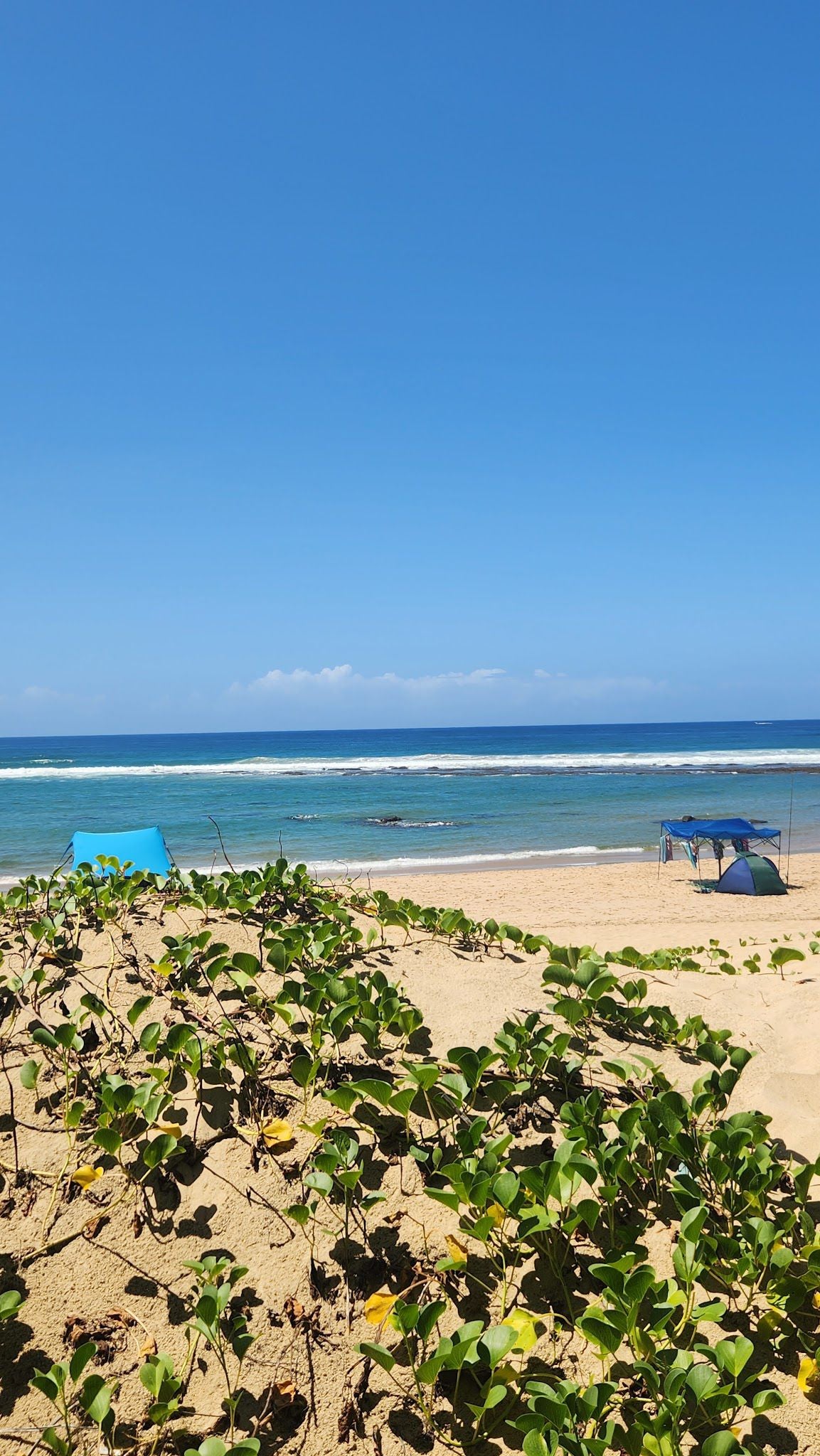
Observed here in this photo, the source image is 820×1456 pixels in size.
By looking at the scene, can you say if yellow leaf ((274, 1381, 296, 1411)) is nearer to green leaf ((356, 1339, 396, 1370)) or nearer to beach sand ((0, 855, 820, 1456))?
beach sand ((0, 855, 820, 1456))

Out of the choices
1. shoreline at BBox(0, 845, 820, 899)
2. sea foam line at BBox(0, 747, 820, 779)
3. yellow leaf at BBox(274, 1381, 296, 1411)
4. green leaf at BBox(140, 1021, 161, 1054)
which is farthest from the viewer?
sea foam line at BBox(0, 747, 820, 779)

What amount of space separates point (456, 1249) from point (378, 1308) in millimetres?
263

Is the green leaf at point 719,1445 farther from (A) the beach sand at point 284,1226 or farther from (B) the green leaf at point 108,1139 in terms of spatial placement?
(B) the green leaf at point 108,1139

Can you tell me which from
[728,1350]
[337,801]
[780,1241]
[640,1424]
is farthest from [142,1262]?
[337,801]

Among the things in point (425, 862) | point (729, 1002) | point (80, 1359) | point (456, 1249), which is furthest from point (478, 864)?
point (80, 1359)

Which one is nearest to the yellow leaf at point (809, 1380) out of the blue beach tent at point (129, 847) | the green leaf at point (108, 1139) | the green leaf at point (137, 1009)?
the green leaf at point (108, 1139)

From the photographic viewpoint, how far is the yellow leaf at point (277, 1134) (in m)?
2.71

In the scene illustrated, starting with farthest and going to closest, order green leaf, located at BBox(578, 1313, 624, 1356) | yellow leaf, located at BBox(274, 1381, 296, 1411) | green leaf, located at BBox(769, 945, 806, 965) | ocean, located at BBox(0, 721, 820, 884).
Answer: ocean, located at BBox(0, 721, 820, 884), green leaf, located at BBox(769, 945, 806, 965), yellow leaf, located at BBox(274, 1381, 296, 1411), green leaf, located at BBox(578, 1313, 624, 1356)

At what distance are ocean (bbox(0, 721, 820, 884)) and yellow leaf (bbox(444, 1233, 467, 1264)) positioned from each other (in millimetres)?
4205

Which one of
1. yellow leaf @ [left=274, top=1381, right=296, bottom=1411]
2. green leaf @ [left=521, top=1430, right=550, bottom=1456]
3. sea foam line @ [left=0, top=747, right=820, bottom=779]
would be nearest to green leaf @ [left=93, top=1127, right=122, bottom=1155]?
yellow leaf @ [left=274, top=1381, right=296, bottom=1411]

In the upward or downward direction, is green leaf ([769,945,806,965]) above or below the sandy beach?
above

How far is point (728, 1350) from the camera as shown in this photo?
1909 millimetres

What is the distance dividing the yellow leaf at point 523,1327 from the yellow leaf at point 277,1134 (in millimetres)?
899

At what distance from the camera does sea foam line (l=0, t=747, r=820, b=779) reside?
56.1 meters
